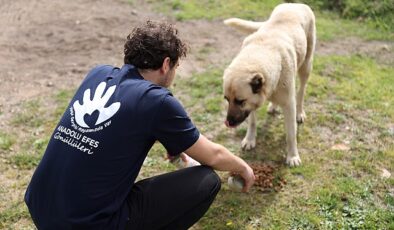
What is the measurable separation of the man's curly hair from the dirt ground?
2.92m

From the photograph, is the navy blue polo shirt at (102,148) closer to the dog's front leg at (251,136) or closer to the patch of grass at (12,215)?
the patch of grass at (12,215)

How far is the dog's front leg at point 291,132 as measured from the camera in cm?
440

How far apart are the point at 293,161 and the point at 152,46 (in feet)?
7.36

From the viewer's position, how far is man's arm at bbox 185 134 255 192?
2824mm

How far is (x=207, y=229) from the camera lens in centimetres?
371

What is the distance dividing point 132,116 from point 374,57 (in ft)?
18.7

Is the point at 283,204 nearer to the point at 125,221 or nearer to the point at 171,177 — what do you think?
the point at 171,177

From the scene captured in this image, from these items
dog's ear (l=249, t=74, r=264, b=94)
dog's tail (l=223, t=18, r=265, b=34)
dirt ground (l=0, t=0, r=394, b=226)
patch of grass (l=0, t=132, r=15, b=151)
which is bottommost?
patch of grass (l=0, t=132, r=15, b=151)

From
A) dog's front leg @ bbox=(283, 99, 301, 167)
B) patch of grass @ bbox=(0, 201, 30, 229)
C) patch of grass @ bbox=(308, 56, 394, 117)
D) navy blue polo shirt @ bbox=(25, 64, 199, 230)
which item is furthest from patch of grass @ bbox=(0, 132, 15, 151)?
patch of grass @ bbox=(308, 56, 394, 117)

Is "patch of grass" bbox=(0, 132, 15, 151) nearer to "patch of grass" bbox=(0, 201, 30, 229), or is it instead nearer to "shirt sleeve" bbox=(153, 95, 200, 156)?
"patch of grass" bbox=(0, 201, 30, 229)


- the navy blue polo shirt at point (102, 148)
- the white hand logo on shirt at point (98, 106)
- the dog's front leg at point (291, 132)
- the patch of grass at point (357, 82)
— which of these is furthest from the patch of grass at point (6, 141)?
the patch of grass at point (357, 82)

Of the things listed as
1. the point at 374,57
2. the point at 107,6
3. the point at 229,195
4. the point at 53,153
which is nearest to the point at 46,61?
the point at 107,6

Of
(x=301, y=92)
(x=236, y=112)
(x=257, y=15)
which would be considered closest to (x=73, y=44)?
(x=257, y=15)

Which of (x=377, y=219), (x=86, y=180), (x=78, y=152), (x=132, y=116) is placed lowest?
(x=377, y=219)
